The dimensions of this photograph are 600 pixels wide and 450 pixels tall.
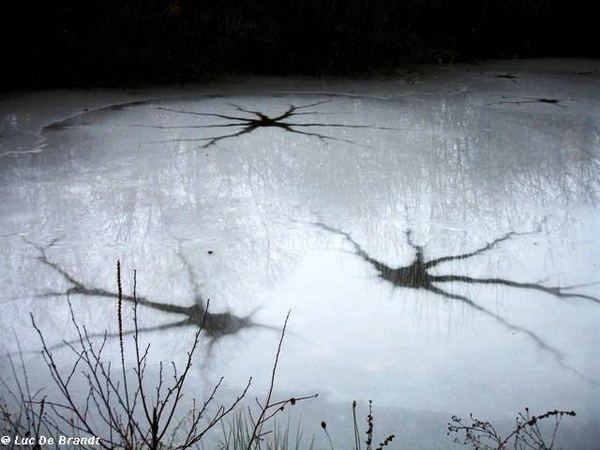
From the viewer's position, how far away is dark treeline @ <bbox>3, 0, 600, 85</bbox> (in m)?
3.69

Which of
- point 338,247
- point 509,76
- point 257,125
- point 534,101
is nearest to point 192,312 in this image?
point 338,247

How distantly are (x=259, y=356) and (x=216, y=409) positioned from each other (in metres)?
0.16

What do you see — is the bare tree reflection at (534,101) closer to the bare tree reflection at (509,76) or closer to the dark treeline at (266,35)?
the bare tree reflection at (509,76)

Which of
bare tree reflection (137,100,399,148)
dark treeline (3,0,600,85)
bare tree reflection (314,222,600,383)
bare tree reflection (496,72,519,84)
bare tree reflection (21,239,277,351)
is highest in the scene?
dark treeline (3,0,600,85)

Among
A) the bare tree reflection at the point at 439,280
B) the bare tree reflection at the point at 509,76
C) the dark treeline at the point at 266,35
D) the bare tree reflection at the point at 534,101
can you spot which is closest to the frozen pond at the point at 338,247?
the bare tree reflection at the point at 439,280

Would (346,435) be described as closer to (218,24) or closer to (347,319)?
(347,319)

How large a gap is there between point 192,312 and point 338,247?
410 millimetres

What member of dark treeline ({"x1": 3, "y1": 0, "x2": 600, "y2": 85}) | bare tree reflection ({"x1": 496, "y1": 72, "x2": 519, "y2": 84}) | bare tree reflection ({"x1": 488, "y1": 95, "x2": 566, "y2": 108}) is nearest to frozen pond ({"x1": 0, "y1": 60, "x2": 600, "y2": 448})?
bare tree reflection ({"x1": 488, "y1": 95, "x2": 566, "y2": 108})

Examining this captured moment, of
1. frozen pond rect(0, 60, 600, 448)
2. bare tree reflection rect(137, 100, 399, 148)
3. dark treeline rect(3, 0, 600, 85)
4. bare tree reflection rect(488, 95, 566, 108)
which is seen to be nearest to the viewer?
frozen pond rect(0, 60, 600, 448)

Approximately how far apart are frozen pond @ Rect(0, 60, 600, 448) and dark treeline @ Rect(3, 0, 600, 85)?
80 centimetres

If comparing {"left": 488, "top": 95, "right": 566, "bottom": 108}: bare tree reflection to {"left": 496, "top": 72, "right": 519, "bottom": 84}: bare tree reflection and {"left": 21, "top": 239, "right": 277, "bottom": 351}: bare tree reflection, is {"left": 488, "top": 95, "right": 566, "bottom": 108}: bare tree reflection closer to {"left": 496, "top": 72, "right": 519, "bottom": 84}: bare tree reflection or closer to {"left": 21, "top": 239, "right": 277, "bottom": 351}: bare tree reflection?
{"left": 496, "top": 72, "right": 519, "bottom": 84}: bare tree reflection

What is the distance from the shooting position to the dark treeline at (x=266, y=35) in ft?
12.1

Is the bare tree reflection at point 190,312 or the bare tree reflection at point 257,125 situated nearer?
the bare tree reflection at point 190,312

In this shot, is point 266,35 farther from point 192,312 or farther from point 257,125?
point 192,312
